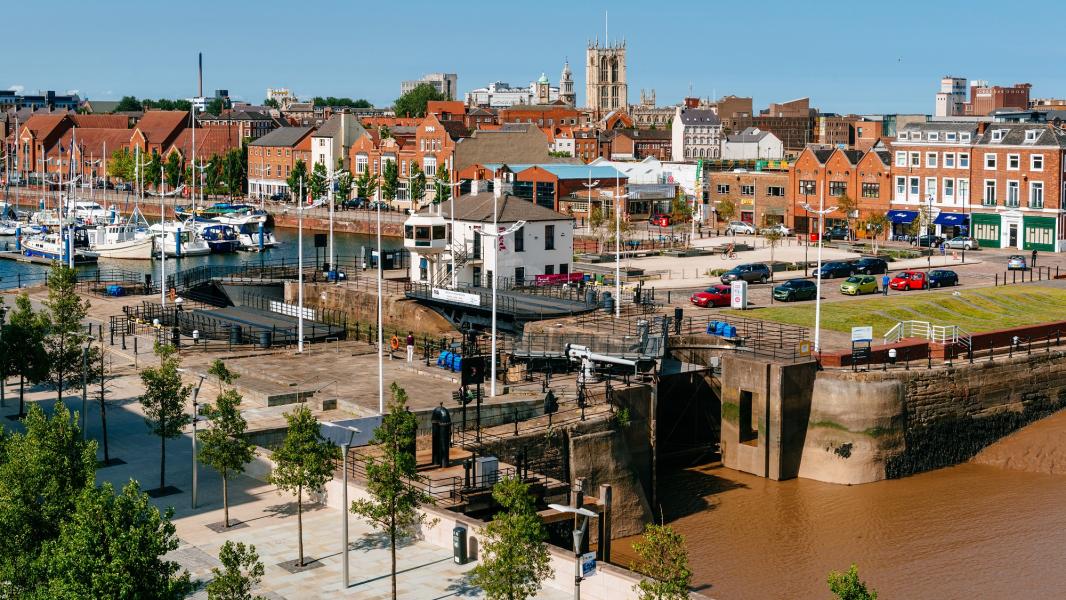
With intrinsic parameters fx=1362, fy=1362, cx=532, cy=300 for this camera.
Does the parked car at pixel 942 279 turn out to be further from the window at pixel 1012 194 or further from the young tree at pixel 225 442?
the young tree at pixel 225 442

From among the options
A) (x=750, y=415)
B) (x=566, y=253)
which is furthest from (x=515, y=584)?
(x=566, y=253)

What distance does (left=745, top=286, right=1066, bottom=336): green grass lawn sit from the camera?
62.8 metres

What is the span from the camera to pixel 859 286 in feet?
236

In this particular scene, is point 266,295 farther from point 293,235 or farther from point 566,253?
point 293,235

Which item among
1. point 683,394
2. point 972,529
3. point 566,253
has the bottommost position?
point 972,529

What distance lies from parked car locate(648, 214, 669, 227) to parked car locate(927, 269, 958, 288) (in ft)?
160

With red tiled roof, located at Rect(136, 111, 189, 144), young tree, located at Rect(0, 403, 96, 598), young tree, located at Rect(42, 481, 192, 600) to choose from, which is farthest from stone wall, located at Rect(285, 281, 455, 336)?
red tiled roof, located at Rect(136, 111, 189, 144)

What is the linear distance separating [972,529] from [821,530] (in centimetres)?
503

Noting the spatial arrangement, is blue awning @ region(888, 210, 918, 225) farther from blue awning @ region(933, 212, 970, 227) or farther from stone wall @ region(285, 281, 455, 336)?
stone wall @ region(285, 281, 455, 336)

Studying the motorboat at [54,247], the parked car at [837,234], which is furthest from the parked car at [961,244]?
the motorboat at [54,247]

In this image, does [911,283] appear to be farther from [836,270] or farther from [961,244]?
[961,244]

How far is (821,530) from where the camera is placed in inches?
1738

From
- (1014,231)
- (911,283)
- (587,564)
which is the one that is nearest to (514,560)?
(587,564)

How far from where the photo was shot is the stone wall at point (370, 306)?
64438 millimetres
